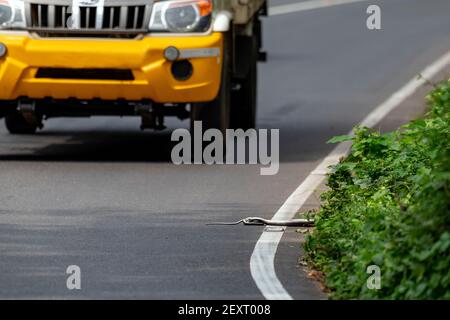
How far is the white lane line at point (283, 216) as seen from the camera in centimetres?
1044

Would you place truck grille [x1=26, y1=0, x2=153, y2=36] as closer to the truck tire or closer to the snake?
the truck tire

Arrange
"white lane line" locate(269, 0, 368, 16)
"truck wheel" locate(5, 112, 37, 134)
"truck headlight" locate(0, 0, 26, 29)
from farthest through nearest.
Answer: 1. "white lane line" locate(269, 0, 368, 16)
2. "truck wheel" locate(5, 112, 37, 134)
3. "truck headlight" locate(0, 0, 26, 29)

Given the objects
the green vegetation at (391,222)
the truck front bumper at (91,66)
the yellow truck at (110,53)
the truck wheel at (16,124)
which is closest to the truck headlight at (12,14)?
the yellow truck at (110,53)

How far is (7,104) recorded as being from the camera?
17.5 m

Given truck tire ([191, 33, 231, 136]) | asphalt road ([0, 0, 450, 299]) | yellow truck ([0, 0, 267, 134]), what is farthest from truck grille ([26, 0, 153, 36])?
asphalt road ([0, 0, 450, 299])

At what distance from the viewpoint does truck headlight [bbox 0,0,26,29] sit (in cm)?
1678

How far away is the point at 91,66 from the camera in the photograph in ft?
54.7

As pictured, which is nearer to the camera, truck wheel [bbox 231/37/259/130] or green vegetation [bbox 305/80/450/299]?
green vegetation [bbox 305/80/450/299]


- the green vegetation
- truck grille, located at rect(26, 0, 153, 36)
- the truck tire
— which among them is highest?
truck grille, located at rect(26, 0, 153, 36)

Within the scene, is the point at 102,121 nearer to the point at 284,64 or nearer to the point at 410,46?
the point at 284,64

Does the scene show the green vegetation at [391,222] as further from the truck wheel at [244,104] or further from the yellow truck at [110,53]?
the truck wheel at [244,104]

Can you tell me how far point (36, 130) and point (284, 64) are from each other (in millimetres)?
9379

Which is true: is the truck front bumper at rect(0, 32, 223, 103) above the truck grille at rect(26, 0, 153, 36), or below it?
below

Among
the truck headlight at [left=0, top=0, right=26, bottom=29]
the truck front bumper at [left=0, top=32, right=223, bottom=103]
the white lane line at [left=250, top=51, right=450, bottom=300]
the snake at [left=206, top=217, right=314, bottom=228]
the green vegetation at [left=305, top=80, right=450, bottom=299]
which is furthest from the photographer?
the truck headlight at [left=0, top=0, right=26, bottom=29]
